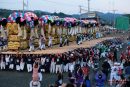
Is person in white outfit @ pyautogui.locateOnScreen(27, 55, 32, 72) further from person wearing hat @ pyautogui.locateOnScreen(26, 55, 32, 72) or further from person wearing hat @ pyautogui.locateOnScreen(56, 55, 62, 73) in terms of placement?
person wearing hat @ pyautogui.locateOnScreen(56, 55, 62, 73)

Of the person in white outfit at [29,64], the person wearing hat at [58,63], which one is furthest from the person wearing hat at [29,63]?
the person wearing hat at [58,63]

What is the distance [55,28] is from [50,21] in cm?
292

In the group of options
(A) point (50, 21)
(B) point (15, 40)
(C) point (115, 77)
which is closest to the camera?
(C) point (115, 77)

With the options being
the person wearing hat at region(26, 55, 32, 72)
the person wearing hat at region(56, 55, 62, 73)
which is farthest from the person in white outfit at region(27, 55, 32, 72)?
the person wearing hat at region(56, 55, 62, 73)

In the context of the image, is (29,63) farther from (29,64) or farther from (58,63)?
(58,63)

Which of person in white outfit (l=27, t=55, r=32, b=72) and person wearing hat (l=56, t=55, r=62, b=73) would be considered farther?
person in white outfit (l=27, t=55, r=32, b=72)

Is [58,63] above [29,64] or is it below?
above

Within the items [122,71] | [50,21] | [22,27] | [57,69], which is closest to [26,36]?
[22,27]

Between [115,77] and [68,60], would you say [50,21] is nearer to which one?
[68,60]

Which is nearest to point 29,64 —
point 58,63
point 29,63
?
point 29,63

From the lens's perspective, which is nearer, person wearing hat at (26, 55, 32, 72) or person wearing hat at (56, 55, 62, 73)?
person wearing hat at (56, 55, 62, 73)

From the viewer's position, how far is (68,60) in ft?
108

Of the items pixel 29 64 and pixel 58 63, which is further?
pixel 29 64

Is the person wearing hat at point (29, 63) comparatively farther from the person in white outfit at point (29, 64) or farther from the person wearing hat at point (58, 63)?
the person wearing hat at point (58, 63)
